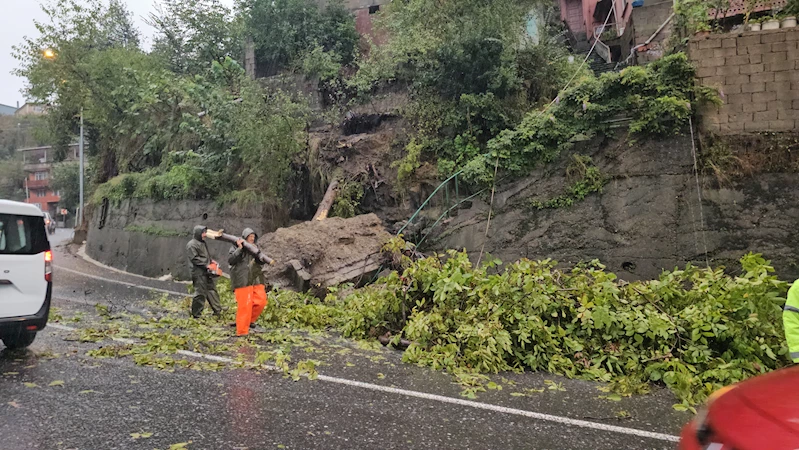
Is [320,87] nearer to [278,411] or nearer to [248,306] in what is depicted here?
[248,306]

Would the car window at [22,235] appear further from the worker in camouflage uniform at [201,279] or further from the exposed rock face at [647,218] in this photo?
the exposed rock face at [647,218]

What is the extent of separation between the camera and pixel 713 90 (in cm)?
973

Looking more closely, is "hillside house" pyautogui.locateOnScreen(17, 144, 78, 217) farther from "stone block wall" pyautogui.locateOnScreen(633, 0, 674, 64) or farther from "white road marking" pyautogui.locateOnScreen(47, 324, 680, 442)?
"white road marking" pyautogui.locateOnScreen(47, 324, 680, 442)

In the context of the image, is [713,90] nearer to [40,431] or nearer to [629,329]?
[629,329]

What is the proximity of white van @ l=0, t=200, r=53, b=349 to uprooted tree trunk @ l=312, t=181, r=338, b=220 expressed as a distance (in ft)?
24.4

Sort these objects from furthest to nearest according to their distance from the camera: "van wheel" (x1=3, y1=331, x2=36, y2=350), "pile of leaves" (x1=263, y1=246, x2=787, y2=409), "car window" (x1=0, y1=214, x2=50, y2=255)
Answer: "van wheel" (x1=3, y1=331, x2=36, y2=350), "car window" (x1=0, y1=214, x2=50, y2=255), "pile of leaves" (x1=263, y1=246, x2=787, y2=409)

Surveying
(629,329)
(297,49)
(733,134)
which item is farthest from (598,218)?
(297,49)

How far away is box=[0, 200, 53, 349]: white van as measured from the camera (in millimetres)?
5453

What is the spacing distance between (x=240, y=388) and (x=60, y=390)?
1656 mm

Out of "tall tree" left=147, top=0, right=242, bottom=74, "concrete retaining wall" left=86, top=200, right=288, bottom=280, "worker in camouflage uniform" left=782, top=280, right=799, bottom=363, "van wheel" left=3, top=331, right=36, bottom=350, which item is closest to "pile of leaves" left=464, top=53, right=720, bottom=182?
"concrete retaining wall" left=86, top=200, right=288, bottom=280

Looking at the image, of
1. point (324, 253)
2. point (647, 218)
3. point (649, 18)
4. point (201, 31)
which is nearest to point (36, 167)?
point (201, 31)

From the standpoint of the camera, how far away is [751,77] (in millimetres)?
9562

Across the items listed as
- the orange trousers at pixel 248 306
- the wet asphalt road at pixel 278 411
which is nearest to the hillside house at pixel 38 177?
the orange trousers at pixel 248 306

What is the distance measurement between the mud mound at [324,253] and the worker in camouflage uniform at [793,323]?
768cm
